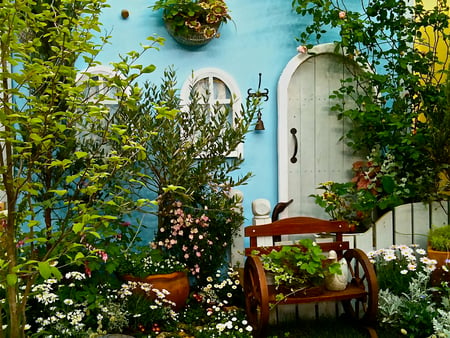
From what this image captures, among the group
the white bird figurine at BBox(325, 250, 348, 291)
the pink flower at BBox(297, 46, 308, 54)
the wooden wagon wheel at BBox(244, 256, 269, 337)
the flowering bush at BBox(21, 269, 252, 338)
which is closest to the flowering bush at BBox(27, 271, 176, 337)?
the flowering bush at BBox(21, 269, 252, 338)

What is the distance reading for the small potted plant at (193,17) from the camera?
16.9ft

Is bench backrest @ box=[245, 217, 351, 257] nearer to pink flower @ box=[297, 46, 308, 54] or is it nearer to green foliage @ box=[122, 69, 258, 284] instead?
green foliage @ box=[122, 69, 258, 284]

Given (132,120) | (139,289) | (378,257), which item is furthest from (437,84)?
(139,289)

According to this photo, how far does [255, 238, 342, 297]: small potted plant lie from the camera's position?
13.2 feet

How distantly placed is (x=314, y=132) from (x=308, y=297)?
2.23 m

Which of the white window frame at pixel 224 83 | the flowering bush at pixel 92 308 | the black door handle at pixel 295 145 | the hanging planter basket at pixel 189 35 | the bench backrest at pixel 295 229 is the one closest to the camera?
the flowering bush at pixel 92 308

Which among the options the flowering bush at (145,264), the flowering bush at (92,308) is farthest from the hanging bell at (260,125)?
the flowering bush at (92,308)

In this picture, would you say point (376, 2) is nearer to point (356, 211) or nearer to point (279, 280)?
point (356, 211)

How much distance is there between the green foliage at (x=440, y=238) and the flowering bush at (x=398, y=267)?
0.47ft

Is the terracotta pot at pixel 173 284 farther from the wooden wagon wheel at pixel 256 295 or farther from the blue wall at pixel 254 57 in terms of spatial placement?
the blue wall at pixel 254 57

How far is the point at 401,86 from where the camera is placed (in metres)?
5.32

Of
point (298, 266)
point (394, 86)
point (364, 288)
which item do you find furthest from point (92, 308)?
point (394, 86)

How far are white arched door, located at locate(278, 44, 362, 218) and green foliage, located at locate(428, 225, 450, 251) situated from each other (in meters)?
1.28

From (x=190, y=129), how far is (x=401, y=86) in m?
2.22
